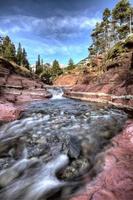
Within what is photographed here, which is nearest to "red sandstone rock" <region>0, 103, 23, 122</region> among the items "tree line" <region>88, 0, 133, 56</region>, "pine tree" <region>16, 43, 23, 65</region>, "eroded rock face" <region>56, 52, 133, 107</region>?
"eroded rock face" <region>56, 52, 133, 107</region>

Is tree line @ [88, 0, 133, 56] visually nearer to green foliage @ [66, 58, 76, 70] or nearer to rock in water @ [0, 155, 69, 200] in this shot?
green foliage @ [66, 58, 76, 70]

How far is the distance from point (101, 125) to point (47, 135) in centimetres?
323

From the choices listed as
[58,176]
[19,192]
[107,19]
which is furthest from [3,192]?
[107,19]

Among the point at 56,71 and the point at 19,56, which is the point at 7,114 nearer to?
the point at 19,56

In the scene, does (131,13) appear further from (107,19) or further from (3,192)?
(3,192)

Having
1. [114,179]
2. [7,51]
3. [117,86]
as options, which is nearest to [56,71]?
[7,51]

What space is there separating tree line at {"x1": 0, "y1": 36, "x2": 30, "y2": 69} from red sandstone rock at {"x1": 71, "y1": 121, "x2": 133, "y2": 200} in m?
64.4

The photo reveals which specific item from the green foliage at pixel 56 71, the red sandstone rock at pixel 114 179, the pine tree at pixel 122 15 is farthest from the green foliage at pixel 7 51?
the red sandstone rock at pixel 114 179

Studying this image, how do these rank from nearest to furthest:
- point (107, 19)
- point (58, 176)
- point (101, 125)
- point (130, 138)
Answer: point (58, 176), point (130, 138), point (101, 125), point (107, 19)

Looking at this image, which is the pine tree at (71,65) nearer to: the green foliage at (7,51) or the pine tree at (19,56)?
the pine tree at (19,56)

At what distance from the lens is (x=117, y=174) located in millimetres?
5465

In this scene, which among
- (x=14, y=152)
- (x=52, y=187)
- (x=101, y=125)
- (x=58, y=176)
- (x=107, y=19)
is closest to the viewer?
(x=52, y=187)

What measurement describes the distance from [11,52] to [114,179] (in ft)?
239

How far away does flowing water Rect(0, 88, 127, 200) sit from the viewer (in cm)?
515
